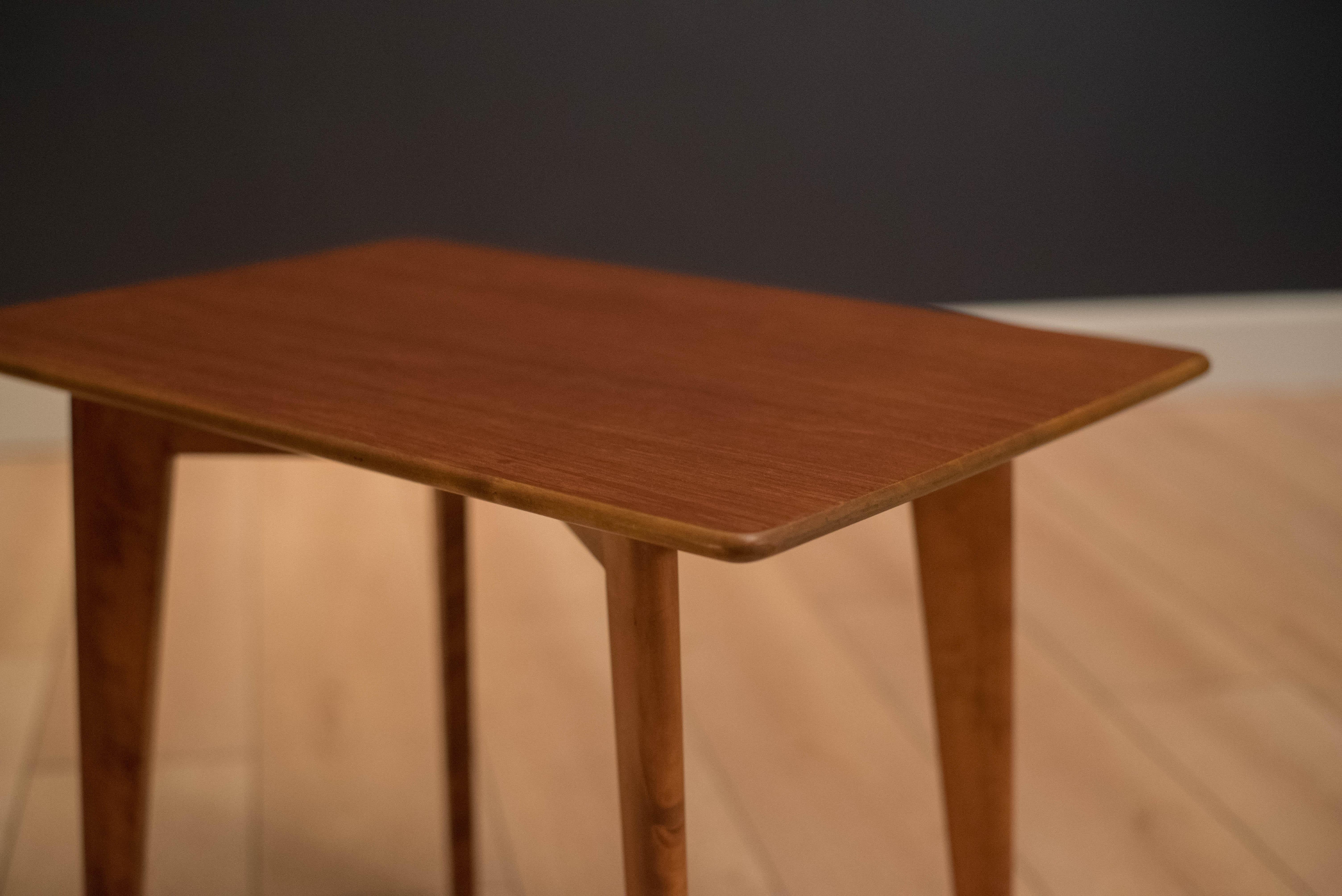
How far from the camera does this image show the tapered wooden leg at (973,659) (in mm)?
660

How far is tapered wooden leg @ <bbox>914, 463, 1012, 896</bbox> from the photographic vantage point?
66 cm

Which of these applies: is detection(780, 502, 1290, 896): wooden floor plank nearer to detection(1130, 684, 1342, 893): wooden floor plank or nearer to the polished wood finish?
detection(1130, 684, 1342, 893): wooden floor plank

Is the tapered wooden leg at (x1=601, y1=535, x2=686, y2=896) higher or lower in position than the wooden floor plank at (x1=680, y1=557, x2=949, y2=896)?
higher

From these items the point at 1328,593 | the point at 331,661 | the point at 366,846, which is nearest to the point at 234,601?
the point at 331,661

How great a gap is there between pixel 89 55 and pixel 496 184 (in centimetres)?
64

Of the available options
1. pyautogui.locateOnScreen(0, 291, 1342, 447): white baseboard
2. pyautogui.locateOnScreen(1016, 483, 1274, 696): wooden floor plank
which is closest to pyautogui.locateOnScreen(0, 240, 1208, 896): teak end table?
pyautogui.locateOnScreen(1016, 483, 1274, 696): wooden floor plank

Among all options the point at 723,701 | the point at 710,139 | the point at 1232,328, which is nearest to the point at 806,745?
the point at 723,701

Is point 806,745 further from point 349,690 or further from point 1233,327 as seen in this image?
point 1233,327

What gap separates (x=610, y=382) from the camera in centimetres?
57

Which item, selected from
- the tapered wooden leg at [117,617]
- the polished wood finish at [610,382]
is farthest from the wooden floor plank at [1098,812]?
the tapered wooden leg at [117,617]

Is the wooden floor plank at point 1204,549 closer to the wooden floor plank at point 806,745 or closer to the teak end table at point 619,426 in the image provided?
the wooden floor plank at point 806,745

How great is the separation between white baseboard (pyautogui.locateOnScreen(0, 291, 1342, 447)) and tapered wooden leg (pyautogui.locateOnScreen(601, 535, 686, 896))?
6.40ft

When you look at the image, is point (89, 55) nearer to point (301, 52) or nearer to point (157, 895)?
point (301, 52)

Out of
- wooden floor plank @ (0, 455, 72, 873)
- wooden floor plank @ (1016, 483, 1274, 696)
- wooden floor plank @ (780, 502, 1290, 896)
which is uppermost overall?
wooden floor plank @ (0, 455, 72, 873)
